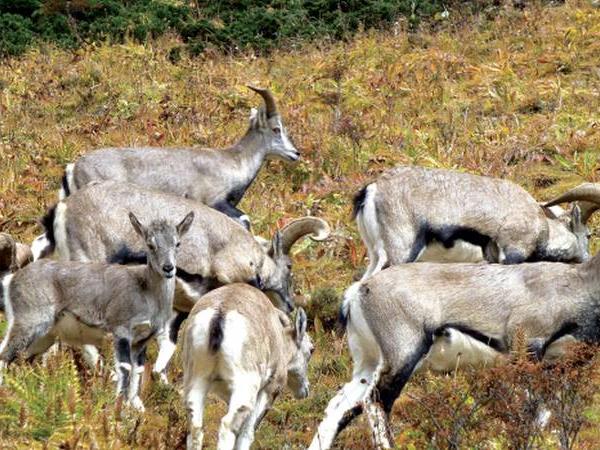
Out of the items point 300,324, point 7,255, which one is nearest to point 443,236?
point 300,324

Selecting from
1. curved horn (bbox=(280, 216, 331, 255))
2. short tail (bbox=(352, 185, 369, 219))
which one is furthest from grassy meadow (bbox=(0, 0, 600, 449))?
short tail (bbox=(352, 185, 369, 219))

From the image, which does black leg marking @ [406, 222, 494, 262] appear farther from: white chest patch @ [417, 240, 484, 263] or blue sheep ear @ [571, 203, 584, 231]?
blue sheep ear @ [571, 203, 584, 231]

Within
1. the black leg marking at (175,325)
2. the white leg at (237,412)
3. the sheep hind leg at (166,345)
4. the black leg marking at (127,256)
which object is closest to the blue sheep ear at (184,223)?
the sheep hind leg at (166,345)

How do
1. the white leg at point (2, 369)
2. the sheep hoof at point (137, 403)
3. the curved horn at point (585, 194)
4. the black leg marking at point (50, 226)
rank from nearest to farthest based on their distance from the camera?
the sheep hoof at point (137, 403)
the white leg at point (2, 369)
the black leg marking at point (50, 226)
the curved horn at point (585, 194)

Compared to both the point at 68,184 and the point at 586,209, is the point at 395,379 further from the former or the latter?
the point at 68,184

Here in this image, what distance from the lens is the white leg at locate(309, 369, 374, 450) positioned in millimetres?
9625

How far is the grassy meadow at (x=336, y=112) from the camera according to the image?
55.5ft

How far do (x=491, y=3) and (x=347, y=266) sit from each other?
11.7 metres

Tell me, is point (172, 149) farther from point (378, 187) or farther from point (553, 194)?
point (553, 194)

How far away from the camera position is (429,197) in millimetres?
13398

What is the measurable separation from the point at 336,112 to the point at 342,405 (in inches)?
430

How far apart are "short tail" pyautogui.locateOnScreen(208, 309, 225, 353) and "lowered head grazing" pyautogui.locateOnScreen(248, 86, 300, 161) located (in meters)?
7.77

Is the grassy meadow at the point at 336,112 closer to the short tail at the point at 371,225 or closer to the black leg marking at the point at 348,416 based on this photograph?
the short tail at the point at 371,225

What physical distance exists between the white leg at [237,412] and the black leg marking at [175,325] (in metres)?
3.32
